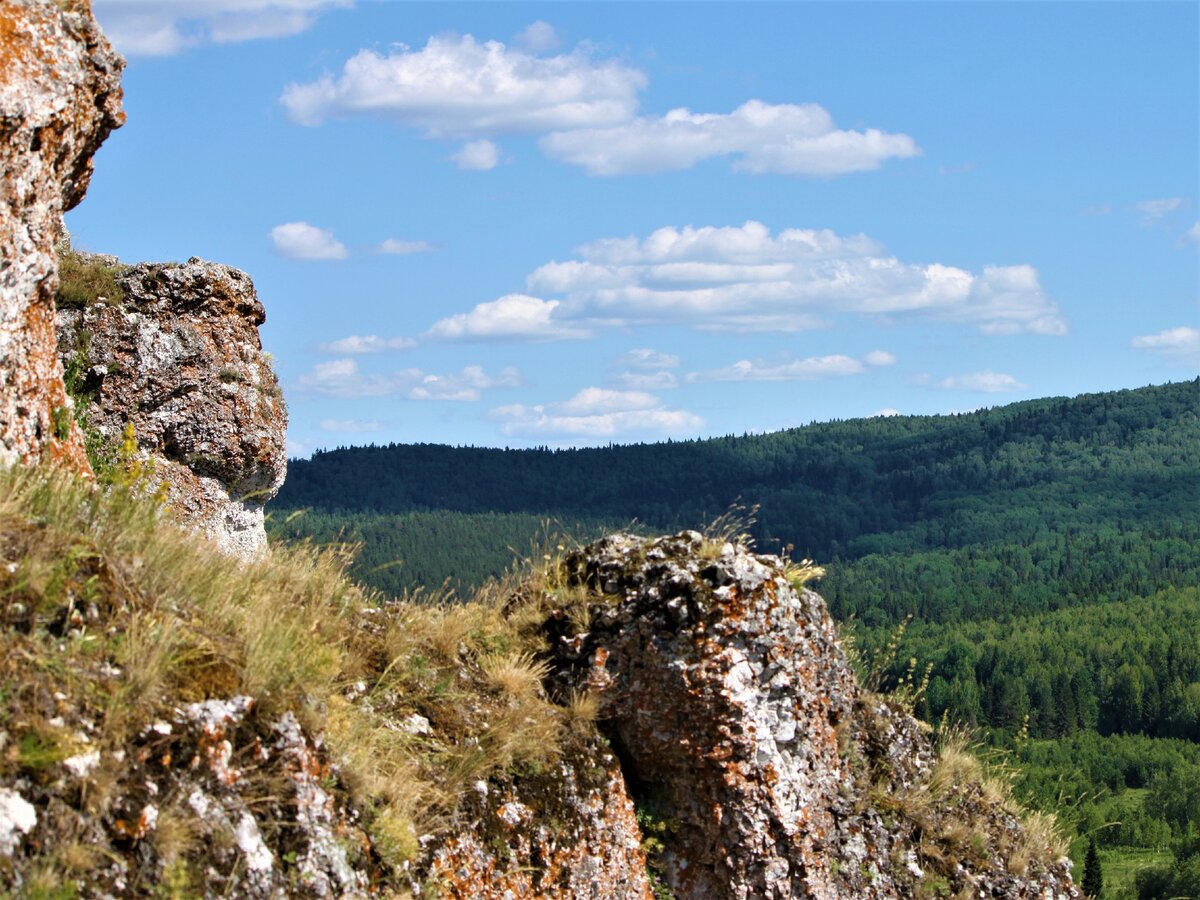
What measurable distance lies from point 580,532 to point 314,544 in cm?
252

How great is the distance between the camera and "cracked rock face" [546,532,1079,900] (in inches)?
358

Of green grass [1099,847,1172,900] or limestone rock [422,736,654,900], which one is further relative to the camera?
green grass [1099,847,1172,900]

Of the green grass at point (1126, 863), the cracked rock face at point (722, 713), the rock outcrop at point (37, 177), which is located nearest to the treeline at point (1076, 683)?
the green grass at point (1126, 863)

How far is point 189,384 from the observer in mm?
12945

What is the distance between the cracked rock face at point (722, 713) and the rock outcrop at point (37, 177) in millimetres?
3791

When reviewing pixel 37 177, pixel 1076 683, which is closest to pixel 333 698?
pixel 37 177

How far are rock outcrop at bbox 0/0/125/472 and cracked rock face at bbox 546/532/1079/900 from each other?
A: 3791mm

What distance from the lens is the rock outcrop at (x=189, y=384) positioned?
12500 millimetres

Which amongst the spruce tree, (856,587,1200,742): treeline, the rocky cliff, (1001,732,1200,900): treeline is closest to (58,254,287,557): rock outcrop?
the rocky cliff

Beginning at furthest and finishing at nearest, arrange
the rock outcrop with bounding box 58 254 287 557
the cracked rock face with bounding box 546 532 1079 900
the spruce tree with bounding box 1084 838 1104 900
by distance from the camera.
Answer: the spruce tree with bounding box 1084 838 1104 900, the rock outcrop with bounding box 58 254 287 557, the cracked rock face with bounding box 546 532 1079 900

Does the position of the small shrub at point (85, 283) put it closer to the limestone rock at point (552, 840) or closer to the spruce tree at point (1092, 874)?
the limestone rock at point (552, 840)

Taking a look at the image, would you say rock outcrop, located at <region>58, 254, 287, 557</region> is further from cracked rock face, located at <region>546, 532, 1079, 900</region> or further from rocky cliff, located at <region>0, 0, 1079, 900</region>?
cracked rock face, located at <region>546, 532, 1079, 900</region>

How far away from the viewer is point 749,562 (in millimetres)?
9609

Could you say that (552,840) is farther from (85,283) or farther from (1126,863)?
(1126,863)
